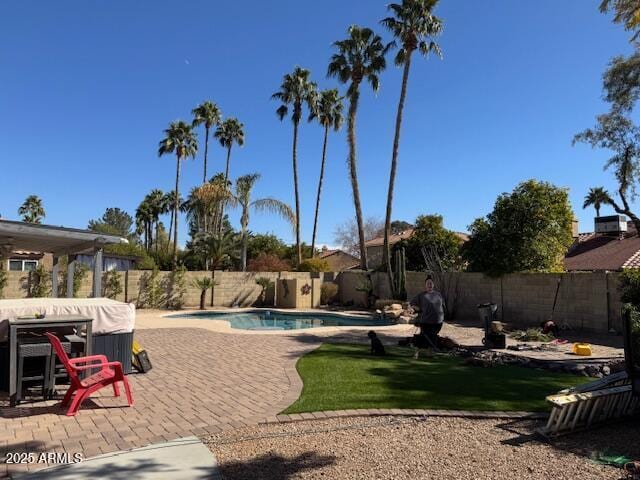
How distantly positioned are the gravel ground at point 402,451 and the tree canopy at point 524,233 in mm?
12577

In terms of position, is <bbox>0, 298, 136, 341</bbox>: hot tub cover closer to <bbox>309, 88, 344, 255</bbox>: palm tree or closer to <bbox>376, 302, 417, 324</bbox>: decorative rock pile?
<bbox>376, 302, 417, 324</bbox>: decorative rock pile

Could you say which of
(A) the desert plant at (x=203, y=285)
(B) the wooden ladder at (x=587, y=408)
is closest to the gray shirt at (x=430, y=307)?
(B) the wooden ladder at (x=587, y=408)

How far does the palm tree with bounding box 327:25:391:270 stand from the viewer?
28.2 metres

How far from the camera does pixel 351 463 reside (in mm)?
4285

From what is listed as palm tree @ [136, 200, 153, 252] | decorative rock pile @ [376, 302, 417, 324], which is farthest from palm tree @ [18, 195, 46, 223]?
decorative rock pile @ [376, 302, 417, 324]

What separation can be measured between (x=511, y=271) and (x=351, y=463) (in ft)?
47.5

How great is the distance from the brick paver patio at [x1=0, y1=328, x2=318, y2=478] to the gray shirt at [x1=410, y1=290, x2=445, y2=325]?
122 inches

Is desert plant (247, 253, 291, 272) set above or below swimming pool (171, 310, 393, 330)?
above

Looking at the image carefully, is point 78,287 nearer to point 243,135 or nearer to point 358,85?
point 358,85

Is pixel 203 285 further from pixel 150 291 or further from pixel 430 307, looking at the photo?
pixel 430 307

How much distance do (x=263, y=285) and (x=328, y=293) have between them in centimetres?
351

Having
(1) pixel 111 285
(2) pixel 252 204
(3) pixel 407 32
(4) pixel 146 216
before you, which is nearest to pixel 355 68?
(3) pixel 407 32

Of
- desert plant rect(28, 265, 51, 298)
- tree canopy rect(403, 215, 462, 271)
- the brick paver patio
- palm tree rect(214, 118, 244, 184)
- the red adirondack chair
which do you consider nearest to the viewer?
the brick paver patio

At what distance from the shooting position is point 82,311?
7074 mm
